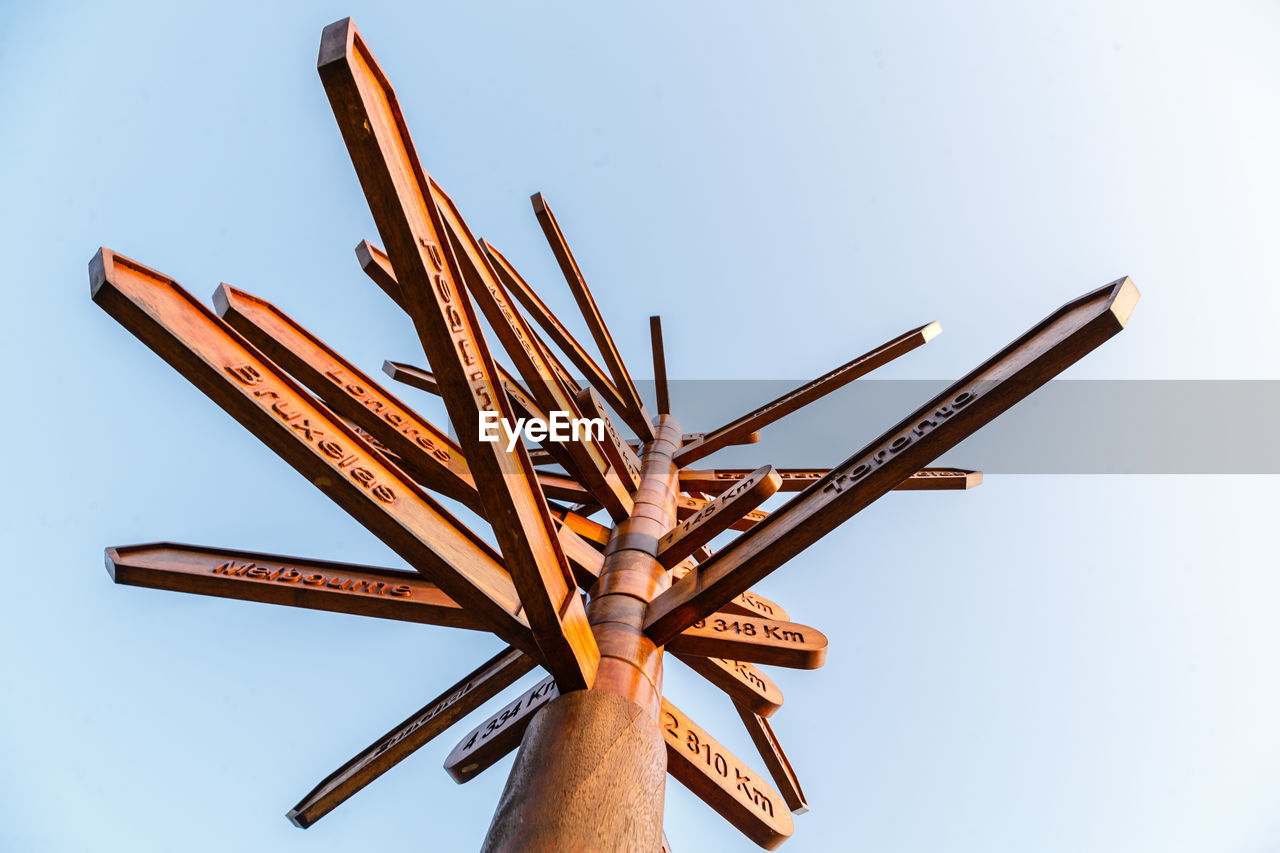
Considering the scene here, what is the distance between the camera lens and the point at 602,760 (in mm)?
2016

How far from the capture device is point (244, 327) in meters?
3.04

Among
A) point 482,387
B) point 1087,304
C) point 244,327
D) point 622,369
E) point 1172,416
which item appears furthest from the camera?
point 1172,416

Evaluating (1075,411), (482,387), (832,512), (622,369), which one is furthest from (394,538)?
(1075,411)

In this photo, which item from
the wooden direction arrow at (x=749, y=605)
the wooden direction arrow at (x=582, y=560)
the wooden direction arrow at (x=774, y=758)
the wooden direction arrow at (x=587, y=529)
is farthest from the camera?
the wooden direction arrow at (x=774, y=758)

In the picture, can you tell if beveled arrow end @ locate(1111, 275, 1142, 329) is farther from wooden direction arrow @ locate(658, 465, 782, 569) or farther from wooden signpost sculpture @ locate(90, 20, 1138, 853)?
wooden direction arrow @ locate(658, 465, 782, 569)

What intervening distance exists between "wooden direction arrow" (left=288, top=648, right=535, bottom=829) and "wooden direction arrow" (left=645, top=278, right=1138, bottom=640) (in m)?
0.58

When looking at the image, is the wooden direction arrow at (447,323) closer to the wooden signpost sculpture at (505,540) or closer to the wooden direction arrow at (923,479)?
the wooden signpost sculpture at (505,540)

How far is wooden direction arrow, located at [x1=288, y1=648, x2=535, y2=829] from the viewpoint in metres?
2.77

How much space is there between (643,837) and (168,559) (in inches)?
67.1

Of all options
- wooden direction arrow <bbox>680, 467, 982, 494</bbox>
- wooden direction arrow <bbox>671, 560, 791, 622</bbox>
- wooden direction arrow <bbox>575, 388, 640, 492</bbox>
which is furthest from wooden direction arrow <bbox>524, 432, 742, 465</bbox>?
wooden direction arrow <bbox>671, 560, 791, 622</bbox>

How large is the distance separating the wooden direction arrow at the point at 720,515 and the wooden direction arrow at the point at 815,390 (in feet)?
6.24

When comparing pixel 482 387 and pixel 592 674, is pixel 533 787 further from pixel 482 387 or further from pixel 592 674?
pixel 482 387

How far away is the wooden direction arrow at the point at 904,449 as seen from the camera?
220cm

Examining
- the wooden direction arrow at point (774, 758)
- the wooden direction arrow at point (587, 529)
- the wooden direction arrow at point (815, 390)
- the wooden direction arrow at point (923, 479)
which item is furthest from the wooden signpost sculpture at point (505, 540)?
the wooden direction arrow at point (815, 390)
